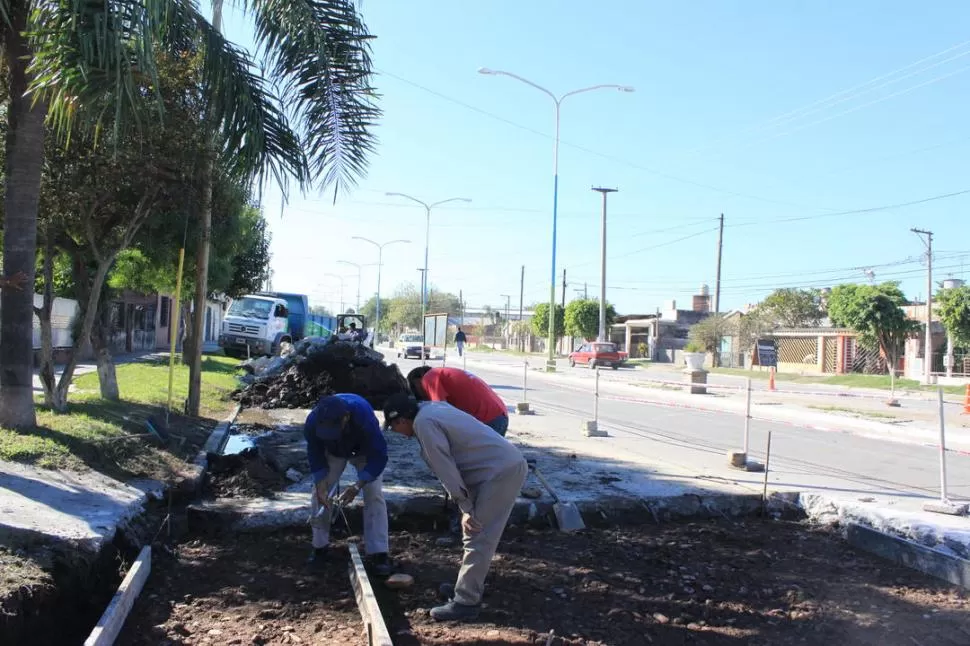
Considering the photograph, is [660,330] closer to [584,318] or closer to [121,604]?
[584,318]

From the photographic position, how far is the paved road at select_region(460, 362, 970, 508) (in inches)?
358

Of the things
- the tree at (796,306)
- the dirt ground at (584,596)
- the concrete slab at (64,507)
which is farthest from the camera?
the tree at (796,306)

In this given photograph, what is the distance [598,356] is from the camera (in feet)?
138

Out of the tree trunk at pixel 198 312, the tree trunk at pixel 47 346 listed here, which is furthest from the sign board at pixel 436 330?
the tree trunk at pixel 47 346

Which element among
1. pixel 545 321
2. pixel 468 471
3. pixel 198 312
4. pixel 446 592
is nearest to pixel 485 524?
pixel 468 471

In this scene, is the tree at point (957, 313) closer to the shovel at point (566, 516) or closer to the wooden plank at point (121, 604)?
the shovel at point (566, 516)

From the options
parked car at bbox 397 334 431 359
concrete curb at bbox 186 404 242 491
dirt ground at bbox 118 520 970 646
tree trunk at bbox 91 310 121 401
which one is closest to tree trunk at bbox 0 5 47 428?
concrete curb at bbox 186 404 242 491

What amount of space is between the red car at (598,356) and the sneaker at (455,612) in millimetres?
37705

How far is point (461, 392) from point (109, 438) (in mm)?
4192

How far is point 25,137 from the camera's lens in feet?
23.4

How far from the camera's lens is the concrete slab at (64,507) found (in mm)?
4961

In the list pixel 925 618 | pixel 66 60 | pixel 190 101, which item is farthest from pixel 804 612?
pixel 190 101

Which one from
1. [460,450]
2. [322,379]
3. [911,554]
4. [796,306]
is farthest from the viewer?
[796,306]

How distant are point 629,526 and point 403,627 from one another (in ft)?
10.7
